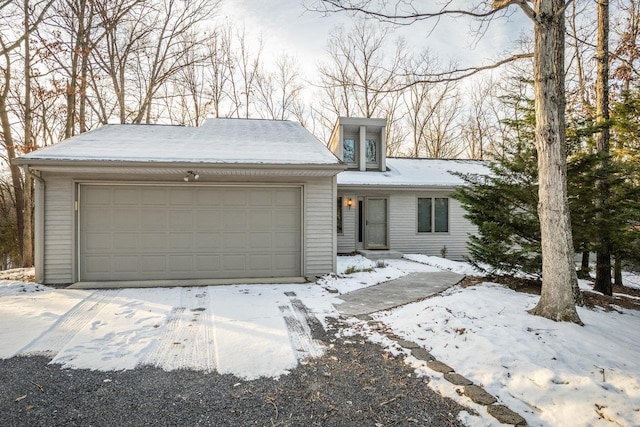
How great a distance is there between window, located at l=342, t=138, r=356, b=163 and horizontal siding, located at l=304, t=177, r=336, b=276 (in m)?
5.36

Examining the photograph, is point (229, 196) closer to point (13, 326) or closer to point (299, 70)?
point (13, 326)

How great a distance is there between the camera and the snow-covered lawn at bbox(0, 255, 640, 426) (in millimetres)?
2715

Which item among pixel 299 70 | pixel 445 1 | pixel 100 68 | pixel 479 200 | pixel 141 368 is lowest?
pixel 141 368

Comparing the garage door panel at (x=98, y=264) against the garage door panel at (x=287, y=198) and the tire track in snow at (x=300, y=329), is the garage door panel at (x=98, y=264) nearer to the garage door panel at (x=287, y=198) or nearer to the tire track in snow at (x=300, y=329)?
the garage door panel at (x=287, y=198)

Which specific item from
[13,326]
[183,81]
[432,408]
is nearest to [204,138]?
[13,326]

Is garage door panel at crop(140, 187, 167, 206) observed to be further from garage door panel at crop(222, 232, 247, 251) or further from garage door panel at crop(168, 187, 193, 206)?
garage door panel at crop(222, 232, 247, 251)

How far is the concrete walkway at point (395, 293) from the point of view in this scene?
17.5ft

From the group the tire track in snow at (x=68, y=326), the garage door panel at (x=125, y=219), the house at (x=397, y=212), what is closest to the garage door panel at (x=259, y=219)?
the garage door panel at (x=125, y=219)

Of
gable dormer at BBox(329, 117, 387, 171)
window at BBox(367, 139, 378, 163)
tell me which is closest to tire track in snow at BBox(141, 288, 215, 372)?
gable dormer at BBox(329, 117, 387, 171)

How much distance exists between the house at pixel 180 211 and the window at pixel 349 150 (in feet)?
16.3

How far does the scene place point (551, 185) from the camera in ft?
13.3

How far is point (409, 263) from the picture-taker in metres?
9.54

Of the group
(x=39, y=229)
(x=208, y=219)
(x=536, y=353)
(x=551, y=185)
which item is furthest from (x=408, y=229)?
(x=39, y=229)

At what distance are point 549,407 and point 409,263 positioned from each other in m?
7.06
